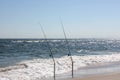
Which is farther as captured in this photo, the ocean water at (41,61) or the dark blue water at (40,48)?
the dark blue water at (40,48)

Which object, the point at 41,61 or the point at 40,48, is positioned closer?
the point at 41,61

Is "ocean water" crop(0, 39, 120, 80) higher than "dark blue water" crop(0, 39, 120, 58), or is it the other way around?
"ocean water" crop(0, 39, 120, 80)

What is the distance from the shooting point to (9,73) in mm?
14820

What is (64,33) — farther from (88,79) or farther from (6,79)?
(6,79)

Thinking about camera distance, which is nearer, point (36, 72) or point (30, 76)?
point (30, 76)

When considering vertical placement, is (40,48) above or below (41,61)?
below

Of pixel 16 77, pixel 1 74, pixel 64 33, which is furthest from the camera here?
pixel 1 74

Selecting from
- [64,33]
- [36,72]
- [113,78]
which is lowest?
[36,72]

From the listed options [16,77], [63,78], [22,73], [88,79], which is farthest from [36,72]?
[88,79]

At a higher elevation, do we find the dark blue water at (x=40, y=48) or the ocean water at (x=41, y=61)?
the ocean water at (x=41, y=61)

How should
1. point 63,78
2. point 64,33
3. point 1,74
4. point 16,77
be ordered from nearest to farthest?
point 64,33, point 63,78, point 16,77, point 1,74

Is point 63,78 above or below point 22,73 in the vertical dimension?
above

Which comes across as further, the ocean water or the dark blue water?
the dark blue water

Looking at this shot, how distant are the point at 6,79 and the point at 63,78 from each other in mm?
2731
